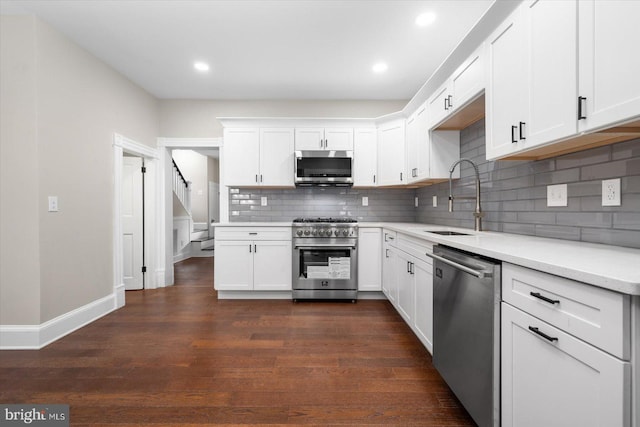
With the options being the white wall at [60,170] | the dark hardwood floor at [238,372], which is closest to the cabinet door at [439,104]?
the dark hardwood floor at [238,372]

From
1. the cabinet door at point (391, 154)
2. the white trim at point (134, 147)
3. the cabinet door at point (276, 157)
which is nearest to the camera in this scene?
the white trim at point (134, 147)

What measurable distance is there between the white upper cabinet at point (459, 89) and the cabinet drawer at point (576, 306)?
1.41 metres

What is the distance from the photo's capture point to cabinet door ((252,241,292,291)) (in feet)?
11.8

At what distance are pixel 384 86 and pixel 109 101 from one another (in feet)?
10.7

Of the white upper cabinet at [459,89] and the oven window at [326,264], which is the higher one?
the white upper cabinet at [459,89]

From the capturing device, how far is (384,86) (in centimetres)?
373

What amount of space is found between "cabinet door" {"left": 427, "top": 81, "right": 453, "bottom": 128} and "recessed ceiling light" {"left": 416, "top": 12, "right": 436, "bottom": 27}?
54cm

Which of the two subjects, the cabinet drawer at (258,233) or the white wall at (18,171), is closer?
the white wall at (18,171)

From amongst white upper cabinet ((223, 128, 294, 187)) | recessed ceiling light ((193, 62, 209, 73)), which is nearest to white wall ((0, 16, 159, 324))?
recessed ceiling light ((193, 62, 209, 73))

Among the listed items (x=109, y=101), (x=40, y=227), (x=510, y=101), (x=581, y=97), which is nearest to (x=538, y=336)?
(x=581, y=97)

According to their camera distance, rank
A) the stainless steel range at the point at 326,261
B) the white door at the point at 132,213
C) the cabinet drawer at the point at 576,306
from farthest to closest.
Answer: the white door at the point at 132,213 → the stainless steel range at the point at 326,261 → the cabinet drawer at the point at 576,306

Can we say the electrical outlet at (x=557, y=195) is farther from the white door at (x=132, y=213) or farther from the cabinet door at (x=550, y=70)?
the white door at (x=132, y=213)

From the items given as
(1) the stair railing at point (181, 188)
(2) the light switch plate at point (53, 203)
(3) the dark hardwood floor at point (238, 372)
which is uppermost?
(1) the stair railing at point (181, 188)

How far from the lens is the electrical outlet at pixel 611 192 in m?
1.36
